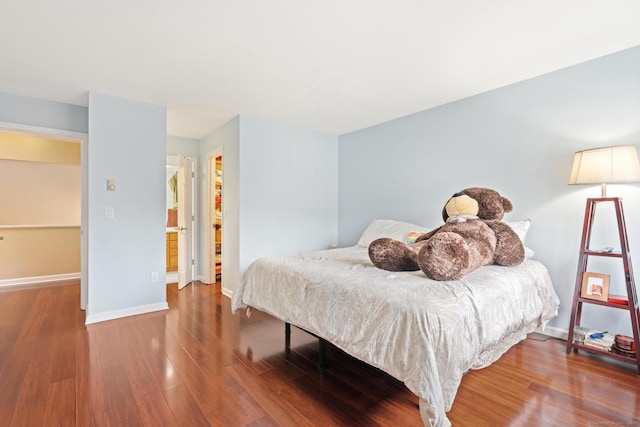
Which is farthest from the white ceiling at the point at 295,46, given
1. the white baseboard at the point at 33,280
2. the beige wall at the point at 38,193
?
the white baseboard at the point at 33,280

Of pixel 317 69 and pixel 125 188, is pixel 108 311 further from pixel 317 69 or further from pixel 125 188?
pixel 317 69

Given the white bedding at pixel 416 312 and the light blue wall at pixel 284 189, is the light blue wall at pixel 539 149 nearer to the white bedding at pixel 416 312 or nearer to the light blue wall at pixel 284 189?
the white bedding at pixel 416 312

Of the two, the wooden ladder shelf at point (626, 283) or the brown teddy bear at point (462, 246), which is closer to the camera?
the brown teddy bear at point (462, 246)

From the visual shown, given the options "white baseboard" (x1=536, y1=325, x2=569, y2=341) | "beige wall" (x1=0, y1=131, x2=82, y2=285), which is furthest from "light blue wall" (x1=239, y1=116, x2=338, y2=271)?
"beige wall" (x1=0, y1=131, x2=82, y2=285)

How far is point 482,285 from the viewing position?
1747mm

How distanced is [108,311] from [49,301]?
1221 mm

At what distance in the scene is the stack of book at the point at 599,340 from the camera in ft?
6.98

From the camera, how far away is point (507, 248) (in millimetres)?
2135

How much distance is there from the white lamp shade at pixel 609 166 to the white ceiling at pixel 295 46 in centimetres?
79

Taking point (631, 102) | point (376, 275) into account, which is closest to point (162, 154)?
point (376, 275)

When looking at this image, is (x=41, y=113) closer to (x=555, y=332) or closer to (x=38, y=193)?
(x=38, y=193)

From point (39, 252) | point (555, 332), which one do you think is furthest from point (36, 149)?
point (555, 332)

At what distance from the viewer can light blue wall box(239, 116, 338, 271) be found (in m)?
3.71

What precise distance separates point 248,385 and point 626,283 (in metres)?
2.60
